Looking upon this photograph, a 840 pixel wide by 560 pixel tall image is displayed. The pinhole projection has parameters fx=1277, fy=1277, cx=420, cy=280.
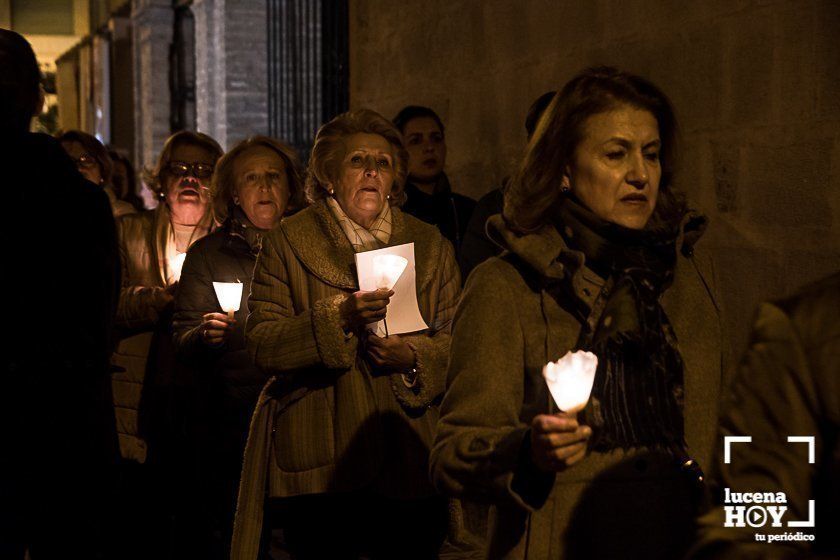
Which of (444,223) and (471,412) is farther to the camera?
(444,223)

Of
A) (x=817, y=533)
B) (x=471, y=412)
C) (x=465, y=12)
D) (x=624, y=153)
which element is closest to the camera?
(x=817, y=533)

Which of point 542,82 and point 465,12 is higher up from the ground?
point 465,12

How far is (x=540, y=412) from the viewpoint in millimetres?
2844

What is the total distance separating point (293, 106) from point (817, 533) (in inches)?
481

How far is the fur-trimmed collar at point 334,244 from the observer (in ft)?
15.5

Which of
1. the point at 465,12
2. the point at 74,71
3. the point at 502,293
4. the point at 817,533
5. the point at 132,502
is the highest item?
the point at 74,71

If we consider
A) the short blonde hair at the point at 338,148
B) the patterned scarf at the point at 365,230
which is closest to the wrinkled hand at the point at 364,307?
the patterned scarf at the point at 365,230

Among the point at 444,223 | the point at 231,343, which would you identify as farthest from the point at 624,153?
the point at 444,223

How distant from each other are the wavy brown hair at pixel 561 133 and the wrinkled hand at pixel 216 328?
8.78 feet

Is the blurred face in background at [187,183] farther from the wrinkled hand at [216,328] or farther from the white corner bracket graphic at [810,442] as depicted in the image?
the white corner bracket graphic at [810,442]

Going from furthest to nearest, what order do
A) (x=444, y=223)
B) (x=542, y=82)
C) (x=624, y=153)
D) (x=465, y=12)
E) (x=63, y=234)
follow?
1. (x=465, y=12)
2. (x=542, y=82)
3. (x=444, y=223)
4. (x=63, y=234)
5. (x=624, y=153)

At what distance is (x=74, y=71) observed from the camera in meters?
41.1

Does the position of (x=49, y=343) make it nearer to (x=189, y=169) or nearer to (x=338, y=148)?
(x=338, y=148)

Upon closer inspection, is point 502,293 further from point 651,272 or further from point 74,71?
point 74,71
